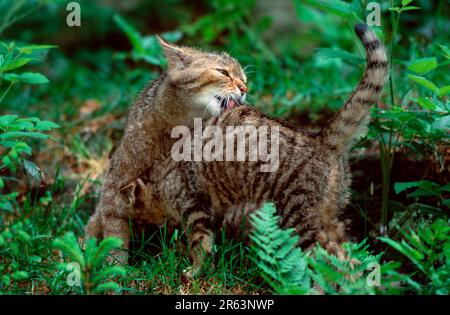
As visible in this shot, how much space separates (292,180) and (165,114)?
1283 mm

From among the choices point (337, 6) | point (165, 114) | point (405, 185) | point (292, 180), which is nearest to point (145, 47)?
point (165, 114)

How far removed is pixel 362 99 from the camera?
146 inches

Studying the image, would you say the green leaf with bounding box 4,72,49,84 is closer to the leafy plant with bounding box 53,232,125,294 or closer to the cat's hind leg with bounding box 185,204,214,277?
the leafy plant with bounding box 53,232,125,294

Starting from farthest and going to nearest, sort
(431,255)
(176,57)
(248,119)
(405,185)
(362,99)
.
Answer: (176,57), (248,119), (405,185), (362,99), (431,255)

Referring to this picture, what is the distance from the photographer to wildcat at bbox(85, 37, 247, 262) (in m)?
4.45

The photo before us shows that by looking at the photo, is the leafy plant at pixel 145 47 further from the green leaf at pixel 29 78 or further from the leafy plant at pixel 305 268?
the leafy plant at pixel 305 268

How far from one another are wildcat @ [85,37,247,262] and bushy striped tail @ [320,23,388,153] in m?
0.94

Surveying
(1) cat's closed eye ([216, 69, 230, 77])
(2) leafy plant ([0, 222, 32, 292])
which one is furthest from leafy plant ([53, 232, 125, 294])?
(1) cat's closed eye ([216, 69, 230, 77])

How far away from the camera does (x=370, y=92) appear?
12.1 feet

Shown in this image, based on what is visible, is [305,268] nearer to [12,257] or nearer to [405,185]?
[405,185]

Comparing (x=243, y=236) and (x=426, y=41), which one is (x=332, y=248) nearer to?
(x=243, y=236)
